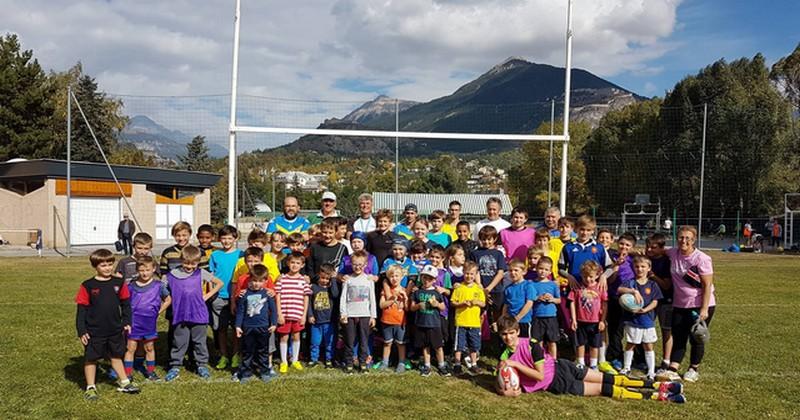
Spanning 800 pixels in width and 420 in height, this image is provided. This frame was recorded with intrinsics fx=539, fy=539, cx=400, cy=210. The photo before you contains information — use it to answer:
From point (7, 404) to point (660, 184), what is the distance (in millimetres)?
33035

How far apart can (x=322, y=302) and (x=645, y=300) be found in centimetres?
307

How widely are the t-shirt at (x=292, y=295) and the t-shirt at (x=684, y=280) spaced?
11.5ft

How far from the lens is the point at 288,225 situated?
5984 mm

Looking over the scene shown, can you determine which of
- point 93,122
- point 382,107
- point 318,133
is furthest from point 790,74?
point 93,122

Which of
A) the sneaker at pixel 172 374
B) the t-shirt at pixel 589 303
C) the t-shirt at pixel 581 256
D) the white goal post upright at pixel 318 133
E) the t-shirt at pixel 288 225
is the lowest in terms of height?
the sneaker at pixel 172 374

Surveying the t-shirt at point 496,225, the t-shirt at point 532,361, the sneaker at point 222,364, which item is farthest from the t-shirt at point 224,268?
the t-shirt at point 532,361

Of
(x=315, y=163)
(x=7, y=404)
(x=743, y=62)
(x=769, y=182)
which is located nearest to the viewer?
(x=7, y=404)

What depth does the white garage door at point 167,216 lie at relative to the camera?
87.2 ft

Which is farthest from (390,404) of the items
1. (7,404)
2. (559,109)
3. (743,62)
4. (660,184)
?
(743,62)

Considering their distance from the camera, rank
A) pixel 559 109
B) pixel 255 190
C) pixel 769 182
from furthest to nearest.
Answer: pixel 255 190
pixel 769 182
pixel 559 109

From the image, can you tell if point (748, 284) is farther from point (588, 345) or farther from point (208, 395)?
point (208, 395)

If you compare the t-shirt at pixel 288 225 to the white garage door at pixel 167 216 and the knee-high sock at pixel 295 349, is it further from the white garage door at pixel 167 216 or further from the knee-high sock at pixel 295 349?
the white garage door at pixel 167 216

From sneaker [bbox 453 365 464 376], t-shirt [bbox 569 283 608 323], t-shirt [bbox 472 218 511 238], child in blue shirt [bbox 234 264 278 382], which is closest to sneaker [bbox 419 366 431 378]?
sneaker [bbox 453 365 464 376]

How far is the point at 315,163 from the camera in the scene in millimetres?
18109
